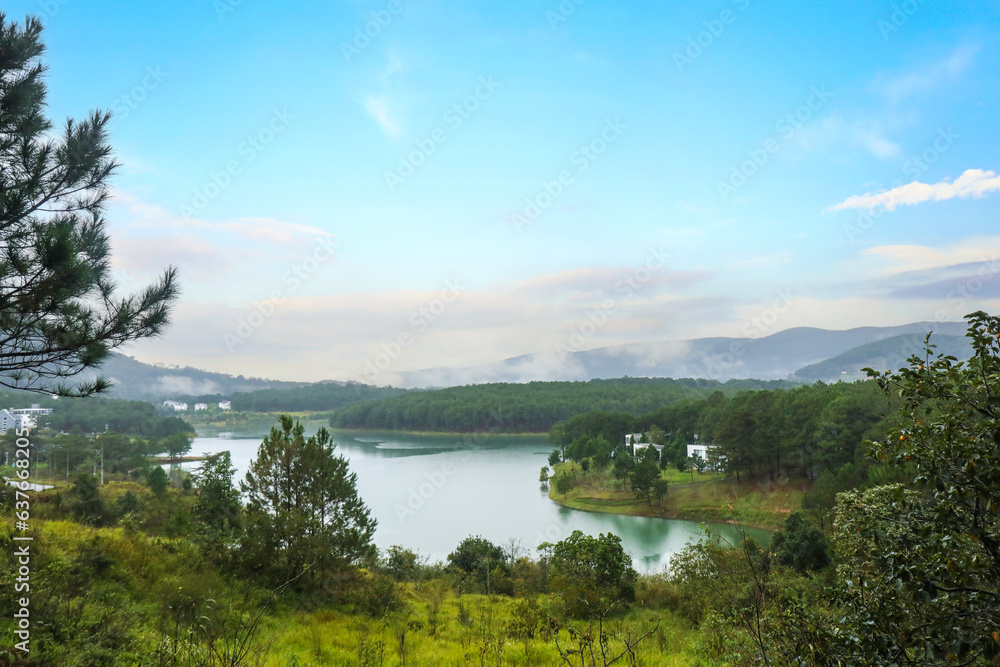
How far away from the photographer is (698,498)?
93.8ft

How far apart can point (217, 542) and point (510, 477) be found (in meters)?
30.4

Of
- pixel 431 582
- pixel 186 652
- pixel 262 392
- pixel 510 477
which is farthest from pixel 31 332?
pixel 262 392

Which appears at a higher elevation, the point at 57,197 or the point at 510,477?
the point at 57,197

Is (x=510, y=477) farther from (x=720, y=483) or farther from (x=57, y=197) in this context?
(x=57, y=197)

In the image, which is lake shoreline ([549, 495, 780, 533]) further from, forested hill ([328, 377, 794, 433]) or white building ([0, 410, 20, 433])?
forested hill ([328, 377, 794, 433])

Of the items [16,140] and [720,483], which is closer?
[16,140]

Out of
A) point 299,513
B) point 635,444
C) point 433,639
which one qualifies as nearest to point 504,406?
point 635,444

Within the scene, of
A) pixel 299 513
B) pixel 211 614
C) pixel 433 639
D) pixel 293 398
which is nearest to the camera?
pixel 211 614

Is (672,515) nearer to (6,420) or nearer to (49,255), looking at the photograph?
(49,255)

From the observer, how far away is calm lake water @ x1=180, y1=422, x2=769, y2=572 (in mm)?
22188

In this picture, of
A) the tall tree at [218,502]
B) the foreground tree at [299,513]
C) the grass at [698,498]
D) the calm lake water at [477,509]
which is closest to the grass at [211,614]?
the foreground tree at [299,513]

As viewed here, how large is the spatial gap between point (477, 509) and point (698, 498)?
39.8 feet

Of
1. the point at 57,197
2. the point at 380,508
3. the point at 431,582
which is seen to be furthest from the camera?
the point at 380,508

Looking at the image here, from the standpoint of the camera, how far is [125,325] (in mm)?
4406
